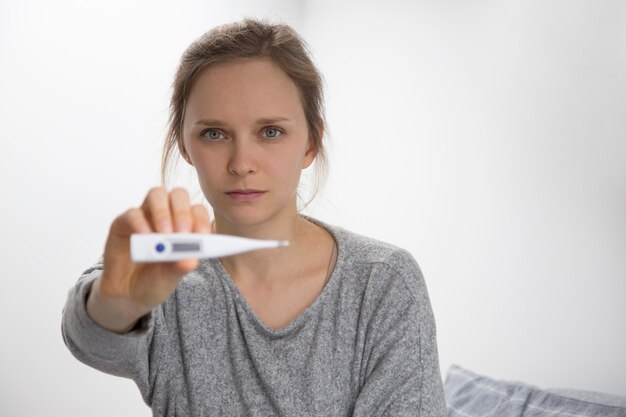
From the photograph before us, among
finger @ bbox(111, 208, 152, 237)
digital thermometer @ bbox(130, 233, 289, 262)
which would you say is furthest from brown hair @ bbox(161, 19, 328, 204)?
digital thermometer @ bbox(130, 233, 289, 262)

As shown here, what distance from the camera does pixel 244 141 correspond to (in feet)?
3.96

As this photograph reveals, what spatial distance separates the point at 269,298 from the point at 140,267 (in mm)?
456

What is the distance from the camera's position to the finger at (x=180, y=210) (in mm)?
767

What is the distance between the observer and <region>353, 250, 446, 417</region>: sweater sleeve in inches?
47.4

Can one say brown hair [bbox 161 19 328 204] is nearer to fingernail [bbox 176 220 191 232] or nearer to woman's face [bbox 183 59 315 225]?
woman's face [bbox 183 59 315 225]

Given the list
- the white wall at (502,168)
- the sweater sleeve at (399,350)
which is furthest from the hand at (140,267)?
the white wall at (502,168)

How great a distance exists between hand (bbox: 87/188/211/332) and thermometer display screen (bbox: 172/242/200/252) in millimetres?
44

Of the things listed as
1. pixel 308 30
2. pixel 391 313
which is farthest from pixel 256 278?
pixel 308 30

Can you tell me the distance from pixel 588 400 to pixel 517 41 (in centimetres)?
116

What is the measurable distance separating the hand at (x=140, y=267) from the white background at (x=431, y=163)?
1826mm

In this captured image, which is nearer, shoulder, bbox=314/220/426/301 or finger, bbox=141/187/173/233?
finger, bbox=141/187/173/233

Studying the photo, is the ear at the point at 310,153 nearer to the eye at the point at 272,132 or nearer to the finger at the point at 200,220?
the eye at the point at 272,132

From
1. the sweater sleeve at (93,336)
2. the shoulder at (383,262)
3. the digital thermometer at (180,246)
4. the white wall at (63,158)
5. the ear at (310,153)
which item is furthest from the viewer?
the white wall at (63,158)

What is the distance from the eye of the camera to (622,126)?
2365mm
